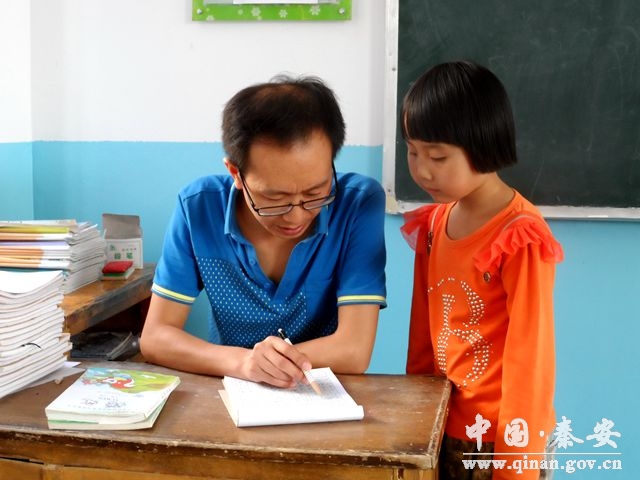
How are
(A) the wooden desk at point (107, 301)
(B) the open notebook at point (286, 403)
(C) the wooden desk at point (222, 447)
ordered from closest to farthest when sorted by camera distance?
(C) the wooden desk at point (222, 447) → (B) the open notebook at point (286, 403) → (A) the wooden desk at point (107, 301)

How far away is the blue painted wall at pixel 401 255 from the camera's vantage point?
255cm

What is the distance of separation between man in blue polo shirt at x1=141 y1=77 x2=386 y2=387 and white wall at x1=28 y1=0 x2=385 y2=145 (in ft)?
3.23

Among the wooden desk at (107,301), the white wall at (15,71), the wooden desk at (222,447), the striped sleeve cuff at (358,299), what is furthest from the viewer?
the white wall at (15,71)

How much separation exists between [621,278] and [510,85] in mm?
730

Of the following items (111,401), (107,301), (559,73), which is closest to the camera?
(111,401)

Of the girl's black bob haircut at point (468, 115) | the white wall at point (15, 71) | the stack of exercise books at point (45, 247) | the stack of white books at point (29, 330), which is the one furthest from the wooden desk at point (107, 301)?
the girl's black bob haircut at point (468, 115)

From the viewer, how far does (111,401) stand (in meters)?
1.30

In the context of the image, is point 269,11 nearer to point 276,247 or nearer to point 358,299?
point 276,247

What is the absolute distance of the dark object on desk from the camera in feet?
8.04

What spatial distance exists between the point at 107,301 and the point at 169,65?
96 cm

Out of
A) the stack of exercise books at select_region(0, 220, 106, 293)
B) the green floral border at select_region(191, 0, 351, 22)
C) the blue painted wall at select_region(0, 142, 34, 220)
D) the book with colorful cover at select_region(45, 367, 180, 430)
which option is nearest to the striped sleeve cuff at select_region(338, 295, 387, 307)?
the book with colorful cover at select_region(45, 367, 180, 430)

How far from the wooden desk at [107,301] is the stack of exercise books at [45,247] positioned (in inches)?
3.0

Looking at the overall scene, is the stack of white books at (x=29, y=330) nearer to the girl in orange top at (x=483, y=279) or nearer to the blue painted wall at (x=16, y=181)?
Answer: the girl in orange top at (x=483, y=279)

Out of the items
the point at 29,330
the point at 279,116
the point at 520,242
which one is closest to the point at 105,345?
the point at 29,330
